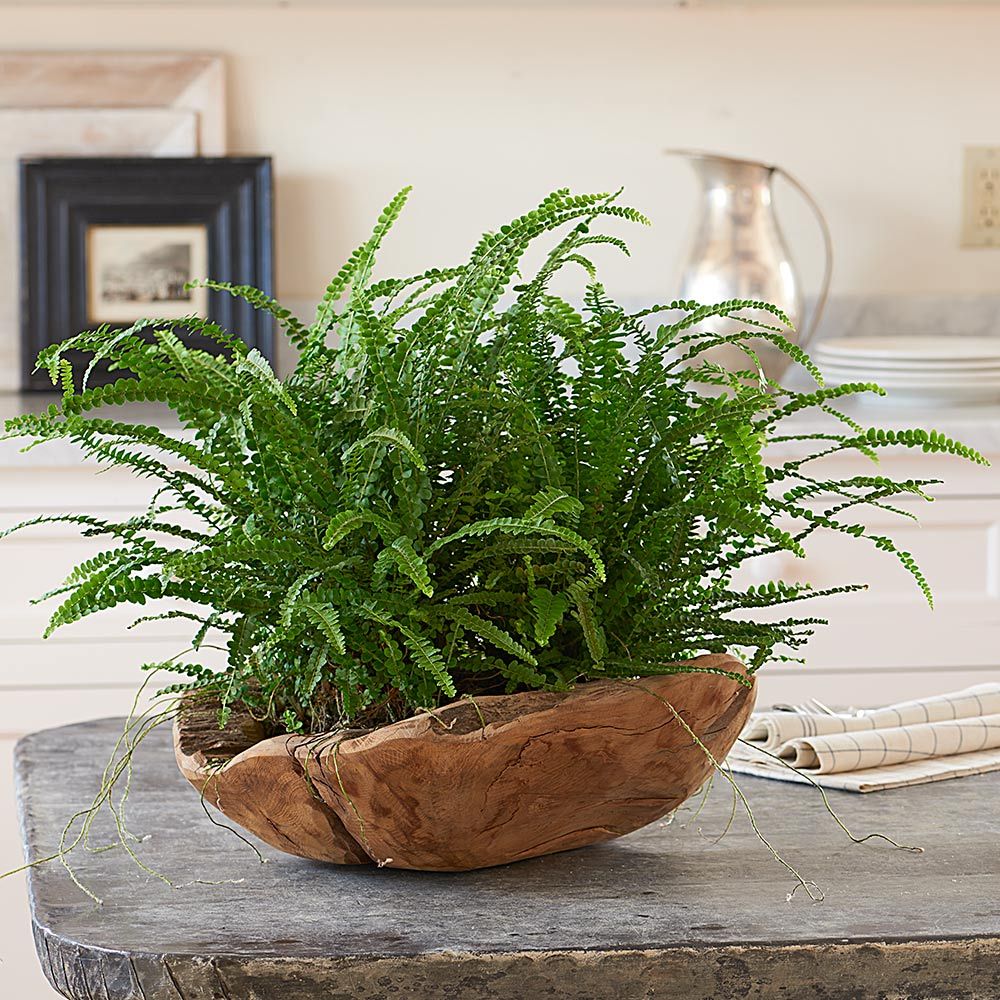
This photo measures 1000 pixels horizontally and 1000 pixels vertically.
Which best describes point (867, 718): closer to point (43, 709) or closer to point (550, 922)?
point (550, 922)

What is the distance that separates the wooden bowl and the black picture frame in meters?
1.82

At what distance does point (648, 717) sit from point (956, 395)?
1688 millimetres

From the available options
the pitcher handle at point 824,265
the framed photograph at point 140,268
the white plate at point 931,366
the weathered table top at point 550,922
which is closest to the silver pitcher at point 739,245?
the pitcher handle at point 824,265

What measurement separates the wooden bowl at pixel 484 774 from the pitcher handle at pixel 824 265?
1822 millimetres

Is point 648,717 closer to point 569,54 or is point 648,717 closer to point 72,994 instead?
point 72,994

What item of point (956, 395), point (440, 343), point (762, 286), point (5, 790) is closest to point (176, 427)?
point (5, 790)

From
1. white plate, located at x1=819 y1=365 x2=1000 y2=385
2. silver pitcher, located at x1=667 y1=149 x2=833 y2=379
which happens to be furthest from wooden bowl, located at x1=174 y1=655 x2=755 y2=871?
silver pitcher, located at x1=667 y1=149 x2=833 y2=379

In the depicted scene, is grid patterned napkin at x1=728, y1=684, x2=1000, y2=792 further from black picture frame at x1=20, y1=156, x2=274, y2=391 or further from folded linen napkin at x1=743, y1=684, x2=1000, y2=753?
black picture frame at x1=20, y1=156, x2=274, y2=391

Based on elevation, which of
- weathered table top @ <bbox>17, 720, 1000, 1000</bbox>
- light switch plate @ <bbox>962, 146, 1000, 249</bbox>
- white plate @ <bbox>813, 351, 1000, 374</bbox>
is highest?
light switch plate @ <bbox>962, 146, 1000, 249</bbox>

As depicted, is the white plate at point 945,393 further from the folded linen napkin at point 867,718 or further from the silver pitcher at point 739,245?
the folded linen napkin at point 867,718

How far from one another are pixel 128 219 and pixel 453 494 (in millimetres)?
1923

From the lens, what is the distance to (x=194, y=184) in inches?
102

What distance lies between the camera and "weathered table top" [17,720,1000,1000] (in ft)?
2.36

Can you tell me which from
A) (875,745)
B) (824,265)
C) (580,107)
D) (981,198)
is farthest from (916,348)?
(875,745)
